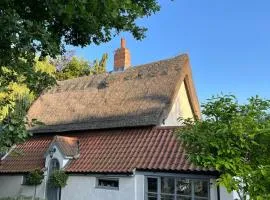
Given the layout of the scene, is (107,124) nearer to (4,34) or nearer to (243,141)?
(243,141)

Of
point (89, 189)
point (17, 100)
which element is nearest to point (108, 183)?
point (89, 189)

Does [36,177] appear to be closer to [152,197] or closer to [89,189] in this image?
[89,189]

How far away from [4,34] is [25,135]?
72.1 inches

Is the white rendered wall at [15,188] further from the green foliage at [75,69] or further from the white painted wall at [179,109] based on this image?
the green foliage at [75,69]

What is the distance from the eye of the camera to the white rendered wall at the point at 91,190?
1536 cm

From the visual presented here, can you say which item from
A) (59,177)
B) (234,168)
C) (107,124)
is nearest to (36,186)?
(59,177)

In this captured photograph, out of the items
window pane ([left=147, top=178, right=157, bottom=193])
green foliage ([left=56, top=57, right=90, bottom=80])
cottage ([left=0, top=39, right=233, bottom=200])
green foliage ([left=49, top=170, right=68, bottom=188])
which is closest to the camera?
cottage ([left=0, top=39, right=233, bottom=200])

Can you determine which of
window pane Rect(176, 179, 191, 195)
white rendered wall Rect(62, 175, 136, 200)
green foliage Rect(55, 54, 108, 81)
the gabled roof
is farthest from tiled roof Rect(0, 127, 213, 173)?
green foliage Rect(55, 54, 108, 81)

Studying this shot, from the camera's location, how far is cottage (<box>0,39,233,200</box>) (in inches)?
579

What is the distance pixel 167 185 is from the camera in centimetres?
1462

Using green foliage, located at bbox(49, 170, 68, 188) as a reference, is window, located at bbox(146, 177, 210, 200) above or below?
below

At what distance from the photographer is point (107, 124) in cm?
1866

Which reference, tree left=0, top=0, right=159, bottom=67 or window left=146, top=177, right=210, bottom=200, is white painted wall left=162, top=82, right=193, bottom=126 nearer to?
window left=146, top=177, right=210, bottom=200

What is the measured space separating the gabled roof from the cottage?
0.05 metres
